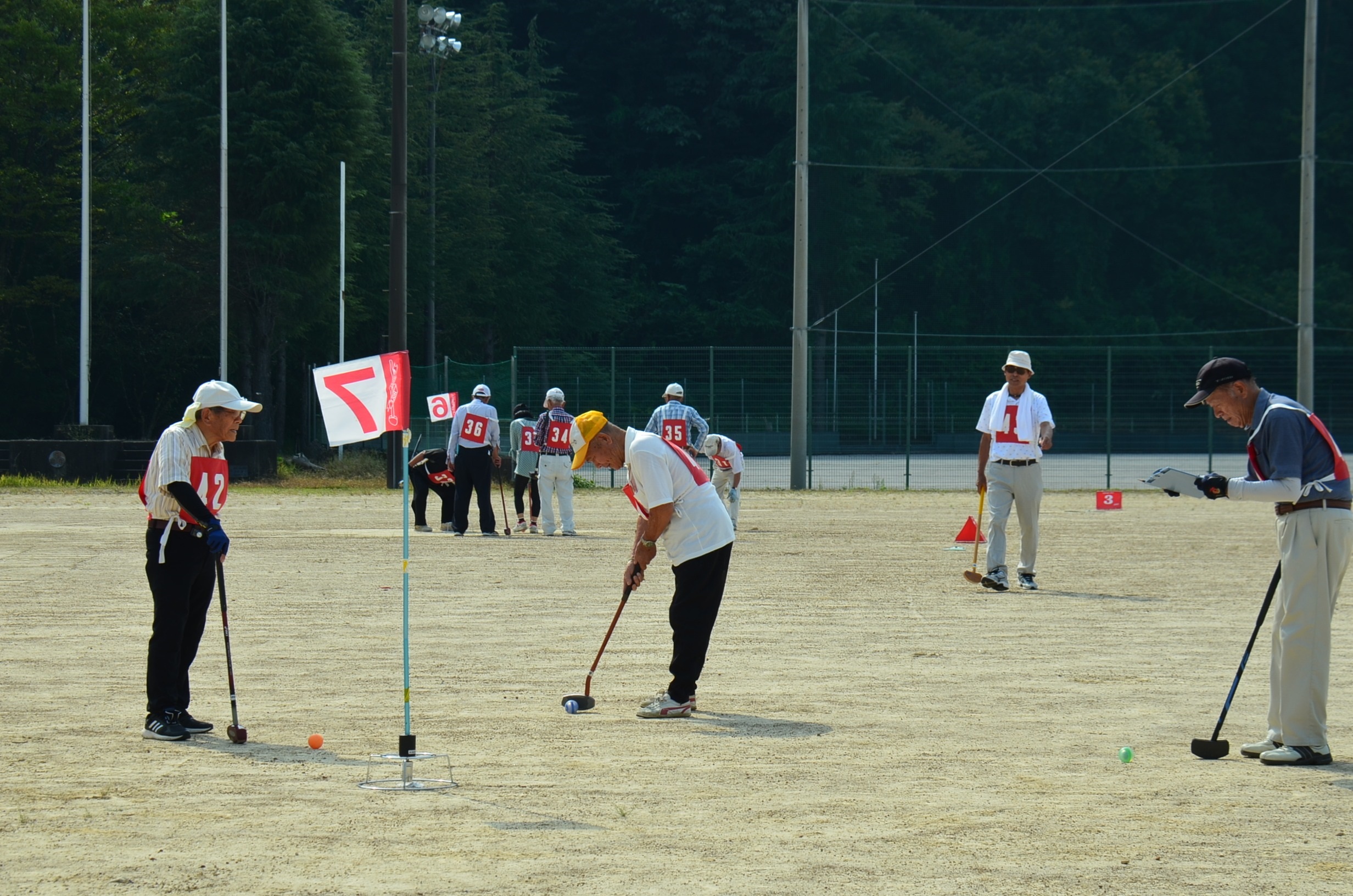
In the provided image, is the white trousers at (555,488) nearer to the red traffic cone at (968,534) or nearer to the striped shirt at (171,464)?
the red traffic cone at (968,534)

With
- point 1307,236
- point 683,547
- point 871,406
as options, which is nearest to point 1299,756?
point 683,547

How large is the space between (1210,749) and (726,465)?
11.8 m

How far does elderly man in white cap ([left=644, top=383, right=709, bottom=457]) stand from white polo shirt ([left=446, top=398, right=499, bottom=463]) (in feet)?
7.33

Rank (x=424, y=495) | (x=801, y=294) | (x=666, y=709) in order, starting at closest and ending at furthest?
1. (x=666, y=709)
2. (x=424, y=495)
3. (x=801, y=294)

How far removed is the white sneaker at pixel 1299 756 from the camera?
746 centimetres

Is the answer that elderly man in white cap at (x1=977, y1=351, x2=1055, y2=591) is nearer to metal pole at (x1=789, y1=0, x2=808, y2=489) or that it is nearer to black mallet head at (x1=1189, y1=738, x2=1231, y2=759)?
black mallet head at (x1=1189, y1=738, x2=1231, y2=759)

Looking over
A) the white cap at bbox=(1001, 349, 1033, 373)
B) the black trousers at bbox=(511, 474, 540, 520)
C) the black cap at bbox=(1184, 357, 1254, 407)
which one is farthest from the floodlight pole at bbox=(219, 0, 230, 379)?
the black cap at bbox=(1184, 357, 1254, 407)

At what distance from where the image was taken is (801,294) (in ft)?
103

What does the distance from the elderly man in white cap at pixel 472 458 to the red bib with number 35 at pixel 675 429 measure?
2.47m

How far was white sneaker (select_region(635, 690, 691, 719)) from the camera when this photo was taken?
8555 mm

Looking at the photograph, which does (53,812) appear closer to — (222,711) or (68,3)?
(222,711)

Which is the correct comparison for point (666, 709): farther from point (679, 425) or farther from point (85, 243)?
point (85, 243)

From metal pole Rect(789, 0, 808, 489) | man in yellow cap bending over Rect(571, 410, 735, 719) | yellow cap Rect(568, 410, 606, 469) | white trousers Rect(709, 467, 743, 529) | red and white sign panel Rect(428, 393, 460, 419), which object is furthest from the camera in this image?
metal pole Rect(789, 0, 808, 489)

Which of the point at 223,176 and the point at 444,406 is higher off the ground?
the point at 223,176
